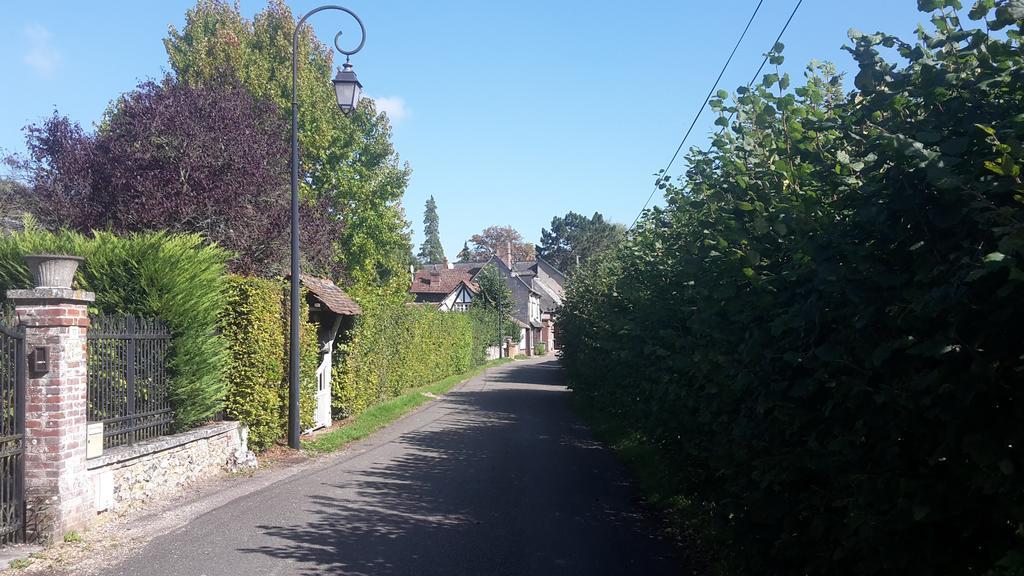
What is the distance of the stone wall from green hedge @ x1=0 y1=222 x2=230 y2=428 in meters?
0.40

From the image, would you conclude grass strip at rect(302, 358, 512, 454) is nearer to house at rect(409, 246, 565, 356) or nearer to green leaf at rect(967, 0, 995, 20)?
green leaf at rect(967, 0, 995, 20)

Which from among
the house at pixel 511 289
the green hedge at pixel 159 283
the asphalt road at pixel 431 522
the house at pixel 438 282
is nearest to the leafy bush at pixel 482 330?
the house at pixel 511 289

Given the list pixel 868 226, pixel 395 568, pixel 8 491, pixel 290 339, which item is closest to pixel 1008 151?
pixel 868 226

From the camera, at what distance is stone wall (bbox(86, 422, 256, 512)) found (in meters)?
7.77

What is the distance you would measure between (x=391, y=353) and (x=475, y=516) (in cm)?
1575

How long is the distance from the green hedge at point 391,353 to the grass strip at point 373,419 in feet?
1.09

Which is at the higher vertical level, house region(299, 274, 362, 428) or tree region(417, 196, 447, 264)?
tree region(417, 196, 447, 264)

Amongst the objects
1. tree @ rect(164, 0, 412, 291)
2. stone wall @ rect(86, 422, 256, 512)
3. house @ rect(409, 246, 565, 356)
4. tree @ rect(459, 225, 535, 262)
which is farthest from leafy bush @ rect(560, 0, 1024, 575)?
tree @ rect(459, 225, 535, 262)

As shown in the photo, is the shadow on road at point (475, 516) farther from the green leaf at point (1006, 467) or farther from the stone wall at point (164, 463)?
the green leaf at point (1006, 467)

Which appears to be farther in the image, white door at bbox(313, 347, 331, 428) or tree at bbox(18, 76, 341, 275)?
tree at bbox(18, 76, 341, 275)

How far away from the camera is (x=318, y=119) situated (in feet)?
99.5

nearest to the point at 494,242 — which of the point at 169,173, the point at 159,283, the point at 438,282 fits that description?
the point at 438,282

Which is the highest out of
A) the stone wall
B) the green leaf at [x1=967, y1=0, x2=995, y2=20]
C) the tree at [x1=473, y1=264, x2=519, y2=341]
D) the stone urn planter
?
the tree at [x1=473, y1=264, x2=519, y2=341]

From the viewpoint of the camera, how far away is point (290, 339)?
12.8m
